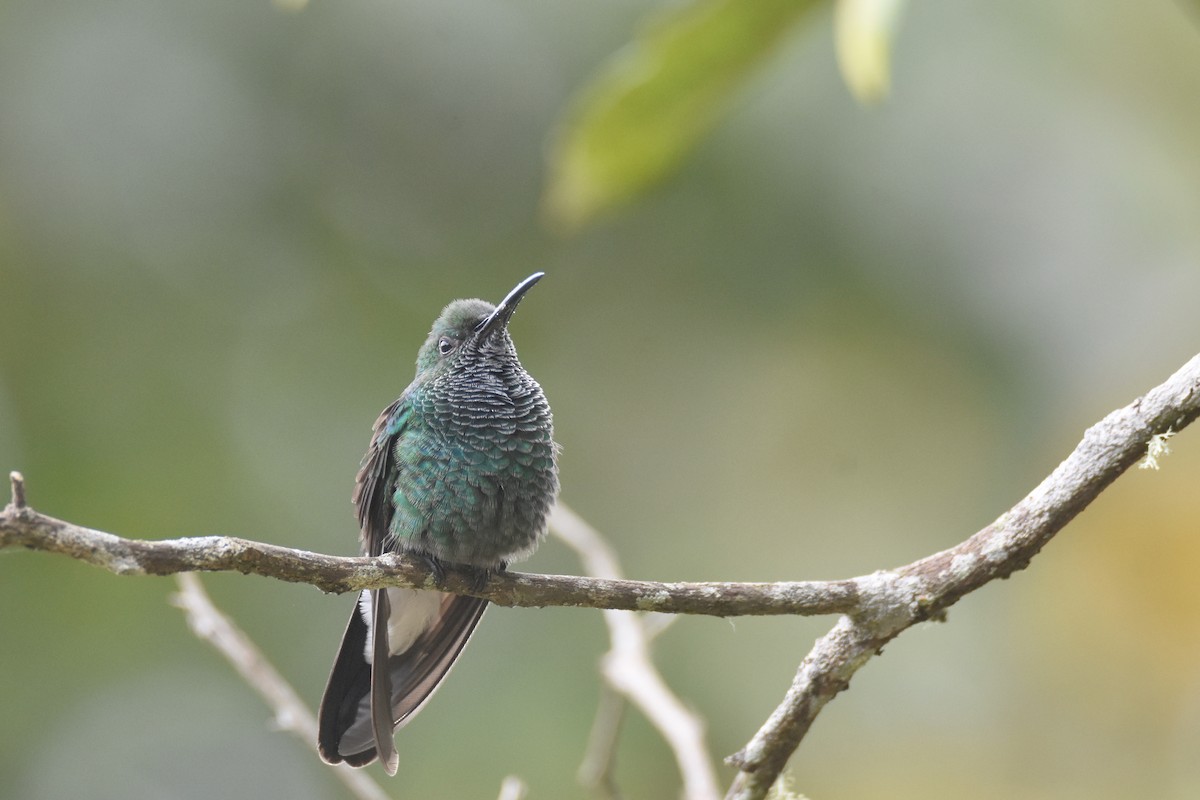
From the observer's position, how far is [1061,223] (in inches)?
362

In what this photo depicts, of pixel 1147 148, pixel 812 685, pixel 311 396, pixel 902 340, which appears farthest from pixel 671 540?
pixel 812 685

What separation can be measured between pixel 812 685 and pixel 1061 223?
7.34 metres

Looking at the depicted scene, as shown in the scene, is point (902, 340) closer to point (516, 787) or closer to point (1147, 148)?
point (1147, 148)

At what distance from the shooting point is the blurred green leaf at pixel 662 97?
3.24 m

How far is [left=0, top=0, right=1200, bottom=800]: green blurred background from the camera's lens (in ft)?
26.9

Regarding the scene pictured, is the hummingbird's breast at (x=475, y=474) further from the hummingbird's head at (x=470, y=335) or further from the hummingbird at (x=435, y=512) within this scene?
the hummingbird's head at (x=470, y=335)

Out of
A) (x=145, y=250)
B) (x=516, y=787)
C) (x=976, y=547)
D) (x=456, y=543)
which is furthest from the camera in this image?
(x=145, y=250)

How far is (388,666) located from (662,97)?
189 cm

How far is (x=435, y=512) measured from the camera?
368 cm

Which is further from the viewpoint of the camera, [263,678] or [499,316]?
[499,316]

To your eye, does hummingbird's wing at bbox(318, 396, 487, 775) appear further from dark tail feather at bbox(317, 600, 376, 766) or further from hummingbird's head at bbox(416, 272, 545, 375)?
hummingbird's head at bbox(416, 272, 545, 375)

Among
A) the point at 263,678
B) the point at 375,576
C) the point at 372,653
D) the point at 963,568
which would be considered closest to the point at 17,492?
the point at 375,576

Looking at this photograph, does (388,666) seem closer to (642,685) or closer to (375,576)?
(642,685)

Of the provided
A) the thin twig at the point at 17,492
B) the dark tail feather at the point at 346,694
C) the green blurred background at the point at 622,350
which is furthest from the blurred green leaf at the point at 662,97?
the green blurred background at the point at 622,350
